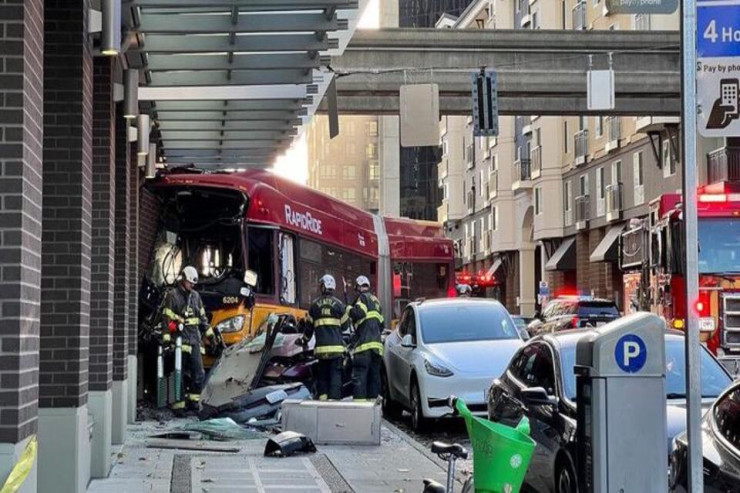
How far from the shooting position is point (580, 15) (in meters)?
51.2

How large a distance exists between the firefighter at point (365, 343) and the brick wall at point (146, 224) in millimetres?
3185

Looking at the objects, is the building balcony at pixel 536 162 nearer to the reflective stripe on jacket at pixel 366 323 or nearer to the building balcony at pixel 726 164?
the building balcony at pixel 726 164

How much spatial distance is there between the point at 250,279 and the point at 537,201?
41.0 metres

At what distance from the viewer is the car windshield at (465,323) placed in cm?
1695

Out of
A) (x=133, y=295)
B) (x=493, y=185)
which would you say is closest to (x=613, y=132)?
(x=493, y=185)

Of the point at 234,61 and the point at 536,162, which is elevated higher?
the point at 536,162

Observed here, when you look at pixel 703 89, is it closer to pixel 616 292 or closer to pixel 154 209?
pixel 154 209

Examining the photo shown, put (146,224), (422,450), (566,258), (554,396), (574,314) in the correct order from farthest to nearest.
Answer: (566,258), (574,314), (146,224), (422,450), (554,396)

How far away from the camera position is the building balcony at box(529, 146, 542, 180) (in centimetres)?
5712

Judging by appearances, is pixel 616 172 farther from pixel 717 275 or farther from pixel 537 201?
pixel 717 275

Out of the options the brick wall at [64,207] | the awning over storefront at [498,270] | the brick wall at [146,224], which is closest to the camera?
the brick wall at [64,207]

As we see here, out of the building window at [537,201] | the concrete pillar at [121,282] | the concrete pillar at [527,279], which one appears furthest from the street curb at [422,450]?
the concrete pillar at [527,279]

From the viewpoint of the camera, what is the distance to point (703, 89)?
5.64m

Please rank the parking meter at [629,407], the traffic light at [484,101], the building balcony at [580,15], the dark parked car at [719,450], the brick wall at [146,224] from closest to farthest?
the dark parked car at [719,450] < the parking meter at [629,407] < the brick wall at [146,224] < the traffic light at [484,101] < the building balcony at [580,15]
